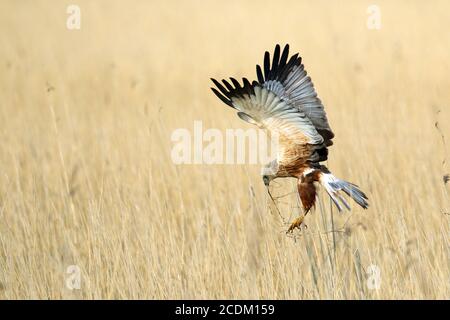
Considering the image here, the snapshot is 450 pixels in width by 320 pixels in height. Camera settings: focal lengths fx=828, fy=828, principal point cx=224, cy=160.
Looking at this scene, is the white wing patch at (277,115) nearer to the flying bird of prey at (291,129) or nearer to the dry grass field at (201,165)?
the flying bird of prey at (291,129)

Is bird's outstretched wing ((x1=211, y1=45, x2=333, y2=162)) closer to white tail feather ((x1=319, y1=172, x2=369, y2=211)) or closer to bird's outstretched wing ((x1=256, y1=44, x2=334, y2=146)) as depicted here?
bird's outstretched wing ((x1=256, y1=44, x2=334, y2=146))

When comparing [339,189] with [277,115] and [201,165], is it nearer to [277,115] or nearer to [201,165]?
[277,115]

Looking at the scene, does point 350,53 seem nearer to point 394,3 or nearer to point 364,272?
point 394,3

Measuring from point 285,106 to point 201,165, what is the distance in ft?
8.38

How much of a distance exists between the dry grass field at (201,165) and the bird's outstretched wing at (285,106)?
1.40ft

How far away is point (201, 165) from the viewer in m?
6.16

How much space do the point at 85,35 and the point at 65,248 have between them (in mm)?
8277

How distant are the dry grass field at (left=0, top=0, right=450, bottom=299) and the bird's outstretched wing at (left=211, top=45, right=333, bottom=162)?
1.40ft

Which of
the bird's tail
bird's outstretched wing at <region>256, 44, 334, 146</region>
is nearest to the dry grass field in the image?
the bird's tail

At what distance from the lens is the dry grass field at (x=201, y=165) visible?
Result: 4090 millimetres

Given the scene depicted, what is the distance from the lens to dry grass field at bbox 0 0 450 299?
4090 mm

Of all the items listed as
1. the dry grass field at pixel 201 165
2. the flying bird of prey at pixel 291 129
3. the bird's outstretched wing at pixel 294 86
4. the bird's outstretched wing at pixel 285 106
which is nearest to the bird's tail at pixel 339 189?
the flying bird of prey at pixel 291 129

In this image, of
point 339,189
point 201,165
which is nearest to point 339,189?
point 339,189

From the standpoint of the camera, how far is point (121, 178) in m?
5.68
